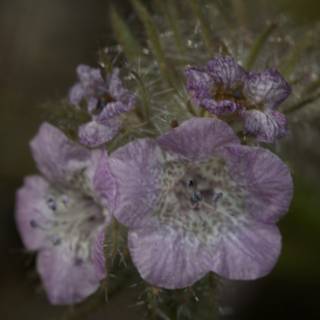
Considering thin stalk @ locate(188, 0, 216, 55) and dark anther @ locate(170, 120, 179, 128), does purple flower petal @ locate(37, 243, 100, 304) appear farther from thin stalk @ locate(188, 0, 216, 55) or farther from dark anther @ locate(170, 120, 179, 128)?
thin stalk @ locate(188, 0, 216, 55)

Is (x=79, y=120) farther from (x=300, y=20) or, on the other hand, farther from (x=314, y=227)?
(x=300, y=20)

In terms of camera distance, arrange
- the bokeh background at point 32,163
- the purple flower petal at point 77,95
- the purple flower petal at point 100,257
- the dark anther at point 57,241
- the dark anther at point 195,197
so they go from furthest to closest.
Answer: the bokeh background at point 32,163 < the dark anther at point 57,241 < the purple flower petal at point 77,95 < the dark anther at point 195,197 < the purple flower petal at point 100,257

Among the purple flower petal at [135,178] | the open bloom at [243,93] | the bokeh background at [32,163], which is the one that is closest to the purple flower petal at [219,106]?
the open bloom at [243,93]

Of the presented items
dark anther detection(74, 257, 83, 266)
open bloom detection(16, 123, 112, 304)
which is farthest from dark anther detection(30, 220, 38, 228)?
dark anther detection(74, 257, 83, 266)

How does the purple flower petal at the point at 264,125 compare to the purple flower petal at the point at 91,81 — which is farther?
the purple flower petal at the point at 91,81

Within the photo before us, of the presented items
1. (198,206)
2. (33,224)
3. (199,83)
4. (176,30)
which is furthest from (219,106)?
(33,224)

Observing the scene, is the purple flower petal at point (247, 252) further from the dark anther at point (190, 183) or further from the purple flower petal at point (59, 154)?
the purple flower petal at point (59, 154)

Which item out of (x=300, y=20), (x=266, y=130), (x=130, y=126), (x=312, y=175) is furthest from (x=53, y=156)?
(x=300, y=20)
